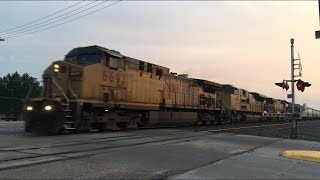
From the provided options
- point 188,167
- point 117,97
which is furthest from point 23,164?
point 117,97

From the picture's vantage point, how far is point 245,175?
29.0 feet

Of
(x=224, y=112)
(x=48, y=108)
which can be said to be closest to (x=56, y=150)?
(x=48, y=108)

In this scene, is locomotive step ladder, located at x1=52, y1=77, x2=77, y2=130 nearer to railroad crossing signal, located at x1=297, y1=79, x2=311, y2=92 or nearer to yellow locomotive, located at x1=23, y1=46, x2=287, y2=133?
yellow locomotive, located at x1=23, y1=46, x2=287, y2=133

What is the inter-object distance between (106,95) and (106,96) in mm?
48

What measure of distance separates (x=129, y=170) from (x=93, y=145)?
14.5 ft

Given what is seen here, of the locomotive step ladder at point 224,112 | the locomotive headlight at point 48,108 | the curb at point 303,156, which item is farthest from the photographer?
the locomotive step ladder at point 224,112

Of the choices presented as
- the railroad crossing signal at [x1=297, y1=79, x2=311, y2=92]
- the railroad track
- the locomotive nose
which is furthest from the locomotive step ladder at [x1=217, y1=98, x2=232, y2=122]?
the railroad track

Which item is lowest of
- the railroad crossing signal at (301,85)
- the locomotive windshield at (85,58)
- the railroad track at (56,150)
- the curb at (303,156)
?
the curb at (303,156)

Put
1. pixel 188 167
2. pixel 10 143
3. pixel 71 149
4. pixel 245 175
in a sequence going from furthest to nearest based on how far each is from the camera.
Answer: pixel 10 143 → pixel 71 149 → pixel 188 167 → pixel 245 175

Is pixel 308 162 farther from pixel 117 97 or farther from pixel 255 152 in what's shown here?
pixel 117 97

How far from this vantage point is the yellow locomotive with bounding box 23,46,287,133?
17203 millimetres

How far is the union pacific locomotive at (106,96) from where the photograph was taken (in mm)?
17219

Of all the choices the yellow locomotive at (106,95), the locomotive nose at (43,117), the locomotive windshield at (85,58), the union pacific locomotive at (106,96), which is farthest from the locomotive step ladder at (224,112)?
the locomotive nose at (43,117)

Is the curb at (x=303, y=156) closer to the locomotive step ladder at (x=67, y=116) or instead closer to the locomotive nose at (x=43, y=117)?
the locomotive step ladder at (x=67, y=116)
